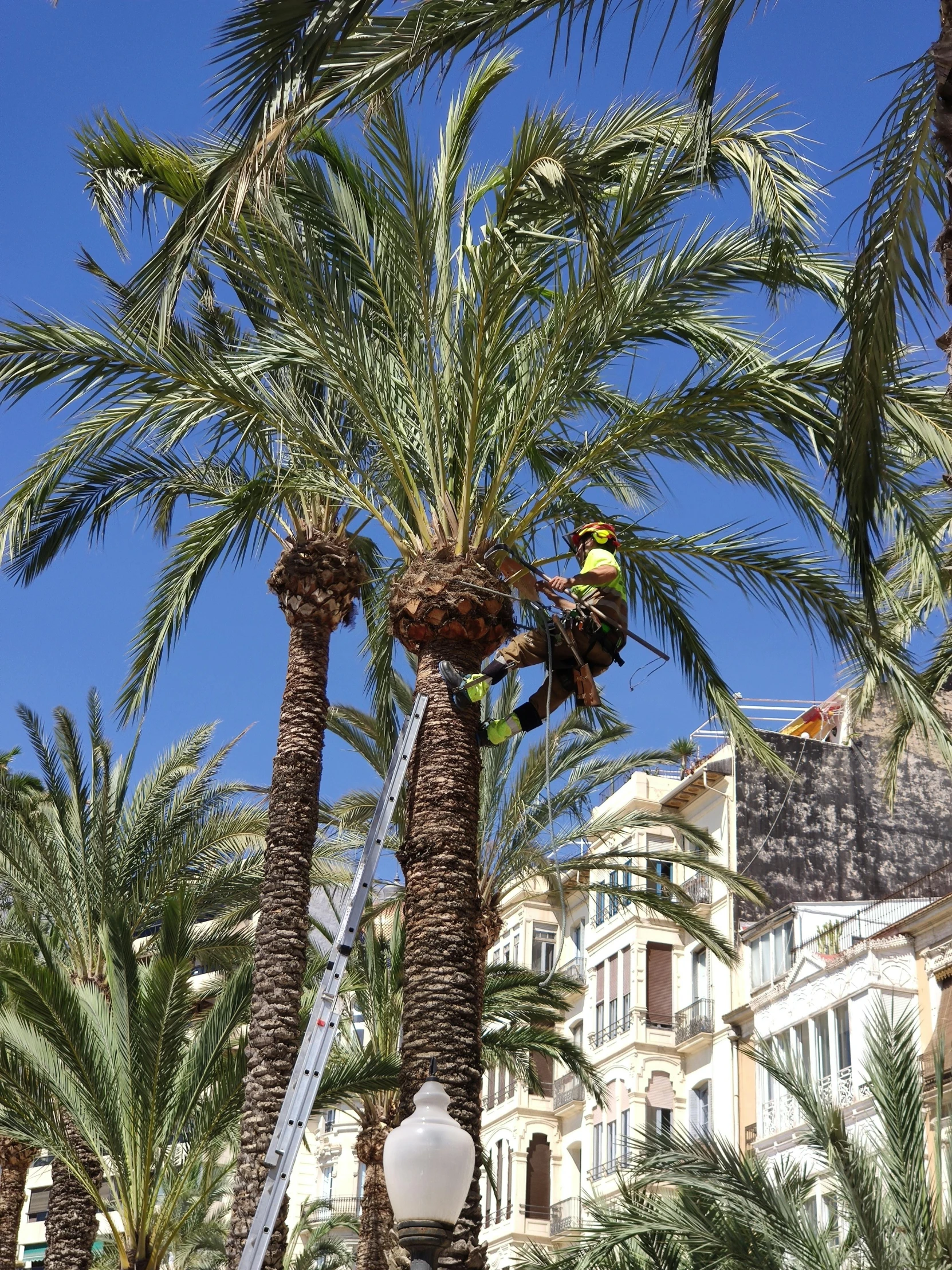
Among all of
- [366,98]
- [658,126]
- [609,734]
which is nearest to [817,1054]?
[609,734]

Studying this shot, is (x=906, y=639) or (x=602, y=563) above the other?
(x=906, y=639)

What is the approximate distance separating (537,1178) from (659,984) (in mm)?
7251

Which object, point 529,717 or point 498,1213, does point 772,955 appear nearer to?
point 498,1213

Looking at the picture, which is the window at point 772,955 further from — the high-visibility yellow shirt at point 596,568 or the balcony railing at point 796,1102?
the high-visibility yellow shirt at point 596,568

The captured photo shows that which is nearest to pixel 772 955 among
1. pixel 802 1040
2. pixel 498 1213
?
pixel 802 1040

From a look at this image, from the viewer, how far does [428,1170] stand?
698cm

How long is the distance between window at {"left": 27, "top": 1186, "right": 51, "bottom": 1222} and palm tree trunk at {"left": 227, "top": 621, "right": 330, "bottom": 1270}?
47983 millimetres

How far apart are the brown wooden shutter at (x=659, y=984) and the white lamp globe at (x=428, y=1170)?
30.9 m

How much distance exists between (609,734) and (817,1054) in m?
9.75

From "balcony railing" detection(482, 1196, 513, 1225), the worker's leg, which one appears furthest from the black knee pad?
"balcony railing" detection(482, 1196, 513, 1225)

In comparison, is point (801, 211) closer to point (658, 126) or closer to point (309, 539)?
point (658, 126)

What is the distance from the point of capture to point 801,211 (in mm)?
10562

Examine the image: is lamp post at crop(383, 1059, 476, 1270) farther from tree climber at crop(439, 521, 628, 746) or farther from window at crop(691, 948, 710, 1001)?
window at crop(691, 948, 710, 1001)

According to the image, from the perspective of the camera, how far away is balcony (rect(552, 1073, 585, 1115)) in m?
40.6
